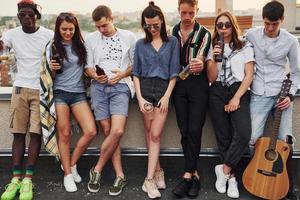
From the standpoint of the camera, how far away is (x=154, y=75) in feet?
10.4

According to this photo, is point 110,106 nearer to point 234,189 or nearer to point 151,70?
point 151,70

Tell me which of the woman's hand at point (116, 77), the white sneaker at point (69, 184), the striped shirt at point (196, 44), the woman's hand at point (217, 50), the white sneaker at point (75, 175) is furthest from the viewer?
the white sneaker at point (75, 175)

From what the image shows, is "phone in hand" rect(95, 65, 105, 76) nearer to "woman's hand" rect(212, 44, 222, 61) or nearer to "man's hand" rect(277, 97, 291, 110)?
"woman's hand" rect(212, 44, 222, 61)

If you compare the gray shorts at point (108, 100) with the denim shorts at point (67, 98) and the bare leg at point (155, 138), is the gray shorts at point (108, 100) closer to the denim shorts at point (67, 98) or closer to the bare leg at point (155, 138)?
the denim shorts at point (67, 98)

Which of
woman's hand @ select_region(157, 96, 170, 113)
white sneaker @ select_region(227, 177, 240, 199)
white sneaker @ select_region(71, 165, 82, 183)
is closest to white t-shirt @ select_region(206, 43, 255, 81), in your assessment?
woman's hand @ select_region(157, 96, 170, 113)

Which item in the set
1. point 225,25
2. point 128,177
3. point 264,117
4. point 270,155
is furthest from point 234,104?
point 128,177

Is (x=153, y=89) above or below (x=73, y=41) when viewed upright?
below

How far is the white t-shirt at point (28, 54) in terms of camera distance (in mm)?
3256

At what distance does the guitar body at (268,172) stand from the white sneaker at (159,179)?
2.18ft

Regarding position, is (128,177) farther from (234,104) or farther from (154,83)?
(234,104)

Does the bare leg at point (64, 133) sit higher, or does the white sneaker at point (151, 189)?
the bare leg at point (64, 133)

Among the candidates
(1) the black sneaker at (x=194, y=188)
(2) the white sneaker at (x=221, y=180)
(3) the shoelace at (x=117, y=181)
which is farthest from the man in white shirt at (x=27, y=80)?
(2) the white sneaker at (x=221, y=180)

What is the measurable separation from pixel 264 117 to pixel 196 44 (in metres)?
0.77

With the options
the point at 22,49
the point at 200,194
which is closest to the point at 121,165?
the point at 200,194
